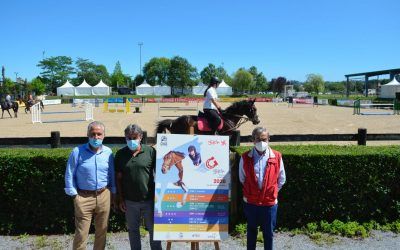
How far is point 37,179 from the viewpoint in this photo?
5.57 meters

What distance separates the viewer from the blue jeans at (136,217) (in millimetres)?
4375

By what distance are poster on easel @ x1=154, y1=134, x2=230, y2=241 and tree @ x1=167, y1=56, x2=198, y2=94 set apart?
9537 centimetres

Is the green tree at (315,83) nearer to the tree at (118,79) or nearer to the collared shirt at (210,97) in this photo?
the tree at (118,79)

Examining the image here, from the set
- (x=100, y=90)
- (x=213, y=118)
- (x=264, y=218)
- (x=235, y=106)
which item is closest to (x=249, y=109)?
(x=235, y=106)

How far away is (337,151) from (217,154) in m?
2.45

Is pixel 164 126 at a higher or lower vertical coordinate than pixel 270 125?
higher

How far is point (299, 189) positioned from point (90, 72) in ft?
440

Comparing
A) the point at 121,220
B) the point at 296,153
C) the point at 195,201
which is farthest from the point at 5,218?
the point at 296,153

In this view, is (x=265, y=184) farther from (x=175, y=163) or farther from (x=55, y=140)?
(x=55, y=140)

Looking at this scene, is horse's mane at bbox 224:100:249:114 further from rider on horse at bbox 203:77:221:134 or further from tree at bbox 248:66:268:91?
tree at bbox 248:66:268:91

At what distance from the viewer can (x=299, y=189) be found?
5789 millimetres

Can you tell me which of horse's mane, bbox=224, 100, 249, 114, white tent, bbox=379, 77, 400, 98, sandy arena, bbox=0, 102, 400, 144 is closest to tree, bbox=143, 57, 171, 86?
white tent, bbox=379, 77, 400, 98

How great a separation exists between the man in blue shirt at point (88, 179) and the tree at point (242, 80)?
358ft

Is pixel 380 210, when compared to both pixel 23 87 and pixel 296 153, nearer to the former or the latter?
pixel 296 153
